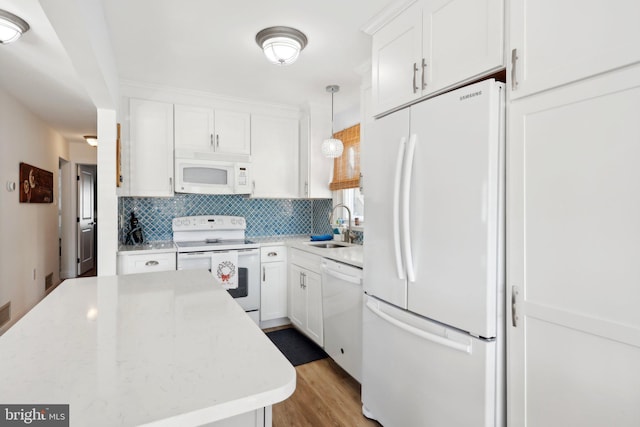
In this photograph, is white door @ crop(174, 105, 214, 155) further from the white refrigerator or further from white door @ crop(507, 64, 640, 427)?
white door @ crop(507, 64, 640, 427)

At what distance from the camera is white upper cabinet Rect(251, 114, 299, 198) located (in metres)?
3.64

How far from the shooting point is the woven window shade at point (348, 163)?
3432 mm

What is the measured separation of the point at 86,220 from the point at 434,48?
720 cm

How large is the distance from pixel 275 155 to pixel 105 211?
1750 millimetres

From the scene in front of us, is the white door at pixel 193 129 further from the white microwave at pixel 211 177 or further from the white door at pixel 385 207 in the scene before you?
the white door at pixel 385 207

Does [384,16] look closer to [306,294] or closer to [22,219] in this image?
[306,294]

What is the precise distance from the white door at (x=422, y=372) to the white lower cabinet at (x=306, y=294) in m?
0.88

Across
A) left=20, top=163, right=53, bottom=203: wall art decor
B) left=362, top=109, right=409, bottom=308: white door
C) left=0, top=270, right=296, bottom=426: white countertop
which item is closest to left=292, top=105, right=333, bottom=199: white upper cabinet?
left=362, top=109, right=409, bottom=308: white door

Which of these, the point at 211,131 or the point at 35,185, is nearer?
the point at 211,131

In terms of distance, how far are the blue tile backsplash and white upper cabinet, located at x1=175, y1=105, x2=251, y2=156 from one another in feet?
1.86

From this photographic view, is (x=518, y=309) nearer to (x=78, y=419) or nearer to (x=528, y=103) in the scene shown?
(x=528, y=103)

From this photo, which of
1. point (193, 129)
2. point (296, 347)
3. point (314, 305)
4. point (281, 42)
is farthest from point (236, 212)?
point (281, 42)

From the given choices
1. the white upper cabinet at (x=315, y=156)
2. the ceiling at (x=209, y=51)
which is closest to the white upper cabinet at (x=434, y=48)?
the ceiling at (x=209, y=51)

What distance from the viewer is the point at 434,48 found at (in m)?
1.61
